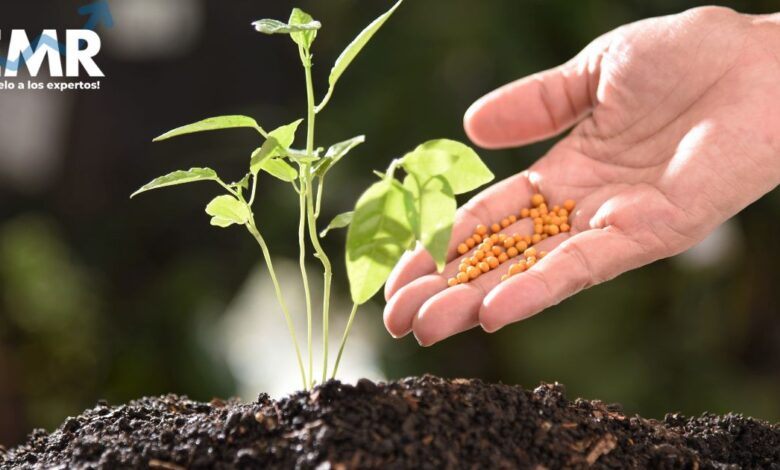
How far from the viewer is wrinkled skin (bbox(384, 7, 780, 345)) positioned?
4.11 ft

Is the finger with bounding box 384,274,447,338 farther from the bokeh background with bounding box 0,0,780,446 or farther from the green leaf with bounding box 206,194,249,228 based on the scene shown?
the bokeh background with bounding box 0,0,780,446

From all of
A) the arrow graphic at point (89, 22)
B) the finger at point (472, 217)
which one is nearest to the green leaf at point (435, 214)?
the finger at point (472, 217)

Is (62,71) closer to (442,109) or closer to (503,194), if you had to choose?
(442,109)

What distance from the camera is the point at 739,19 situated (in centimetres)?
160

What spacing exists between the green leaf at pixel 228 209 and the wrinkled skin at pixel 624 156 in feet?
0.96

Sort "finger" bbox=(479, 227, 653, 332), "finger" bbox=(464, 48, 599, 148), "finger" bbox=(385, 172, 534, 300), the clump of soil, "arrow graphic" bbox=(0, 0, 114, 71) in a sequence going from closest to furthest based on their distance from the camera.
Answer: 1. the clump of soil
2. "finger" bbox=(479, 227, 653, 332)
3. "finger" bbox=(385, 172, 534, 300)
4. "finger" bbox=(464, 48, 599, 148)
5. "arrow graphic" bbox=(0, 0, 114, 71)

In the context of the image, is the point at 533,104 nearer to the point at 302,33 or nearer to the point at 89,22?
the point at 302,33

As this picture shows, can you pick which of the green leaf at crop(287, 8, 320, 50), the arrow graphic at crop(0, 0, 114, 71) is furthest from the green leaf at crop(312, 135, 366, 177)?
the arrow graphic at crop(0, 0, 114, 71)

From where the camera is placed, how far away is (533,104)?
1651 mm

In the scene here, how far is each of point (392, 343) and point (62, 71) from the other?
1526mm

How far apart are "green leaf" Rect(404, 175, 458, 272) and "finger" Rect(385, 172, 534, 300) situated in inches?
16.5

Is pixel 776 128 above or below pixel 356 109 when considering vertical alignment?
below

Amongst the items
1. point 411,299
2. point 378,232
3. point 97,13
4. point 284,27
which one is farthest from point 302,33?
point 97,13

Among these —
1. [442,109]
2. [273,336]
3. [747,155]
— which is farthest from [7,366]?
[747,155]
